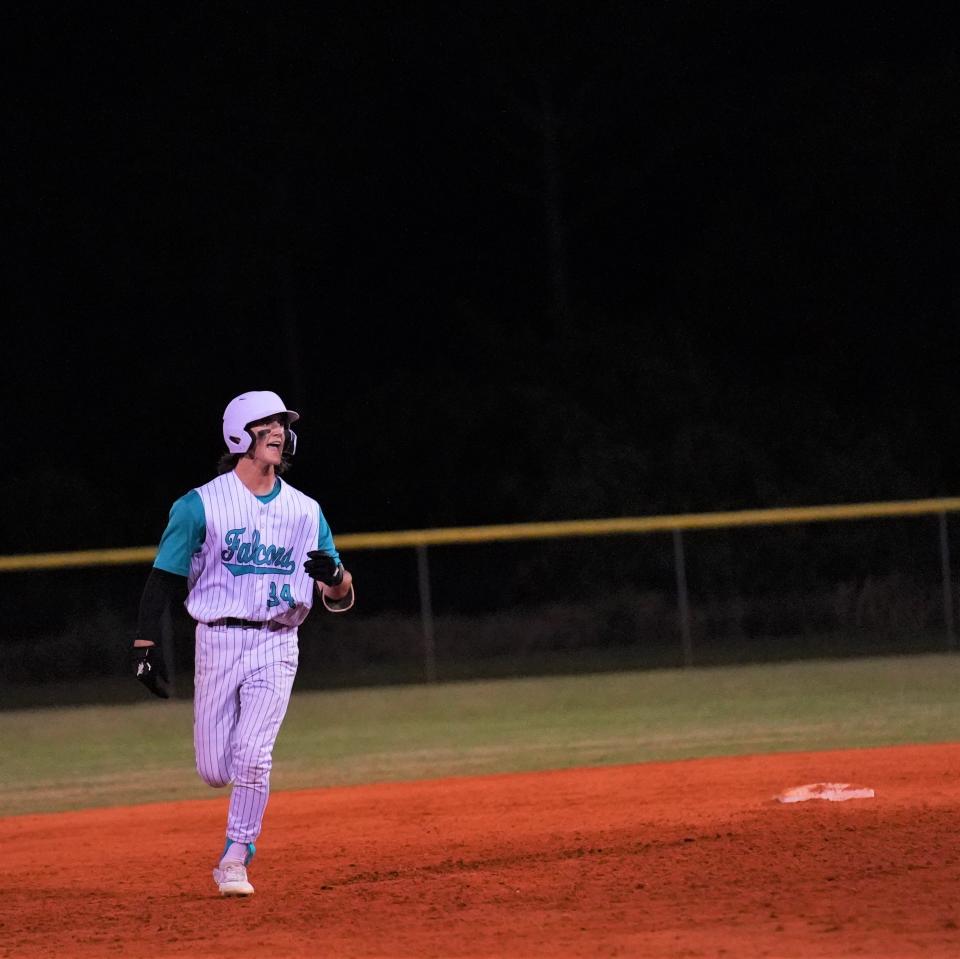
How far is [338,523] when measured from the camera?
93.8ft

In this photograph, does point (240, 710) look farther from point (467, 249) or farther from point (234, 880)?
point (467, 249)

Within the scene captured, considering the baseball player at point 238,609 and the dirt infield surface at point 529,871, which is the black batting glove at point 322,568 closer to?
the baseball player at point 238,609

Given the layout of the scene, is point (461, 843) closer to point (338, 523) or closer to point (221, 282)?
point (338, 523)

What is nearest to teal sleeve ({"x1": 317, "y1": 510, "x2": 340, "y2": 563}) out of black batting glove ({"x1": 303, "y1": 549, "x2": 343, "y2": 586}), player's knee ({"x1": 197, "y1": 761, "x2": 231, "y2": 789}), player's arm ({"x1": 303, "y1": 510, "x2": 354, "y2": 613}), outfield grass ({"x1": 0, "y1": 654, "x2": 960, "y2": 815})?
player's arm ({"x1": 303, "y1": 510, "x2": 354, "y2": 613})

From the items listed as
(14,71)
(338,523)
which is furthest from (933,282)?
(14,71)

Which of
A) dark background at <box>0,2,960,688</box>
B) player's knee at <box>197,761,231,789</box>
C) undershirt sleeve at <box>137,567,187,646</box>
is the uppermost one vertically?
dark background at <box>0,2,960,688</box>

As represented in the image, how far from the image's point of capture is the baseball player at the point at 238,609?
6.27m

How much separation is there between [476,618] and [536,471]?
16.2 ft

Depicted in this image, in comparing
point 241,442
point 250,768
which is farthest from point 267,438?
point 250,768

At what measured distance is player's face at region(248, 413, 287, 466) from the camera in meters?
6.37

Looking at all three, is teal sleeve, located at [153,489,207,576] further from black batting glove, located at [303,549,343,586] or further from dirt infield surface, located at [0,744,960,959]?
dirt infield surface, located at [0,744,960,959]

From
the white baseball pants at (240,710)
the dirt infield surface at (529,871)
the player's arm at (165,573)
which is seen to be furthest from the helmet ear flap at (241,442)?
the dirt infield surface at (529,871)

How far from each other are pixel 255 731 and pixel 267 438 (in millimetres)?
1092

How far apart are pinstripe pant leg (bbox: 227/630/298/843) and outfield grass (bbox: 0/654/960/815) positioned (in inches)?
145
